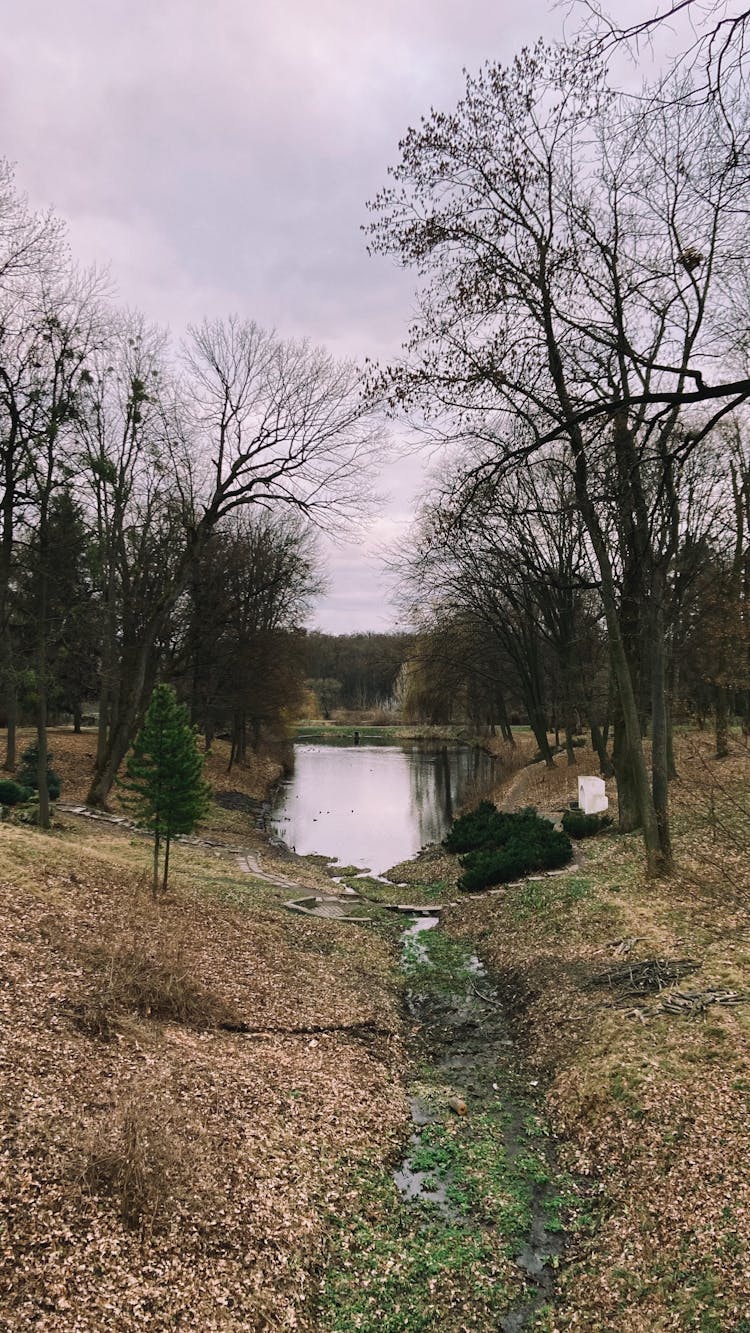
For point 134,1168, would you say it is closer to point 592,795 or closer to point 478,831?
point 478,831

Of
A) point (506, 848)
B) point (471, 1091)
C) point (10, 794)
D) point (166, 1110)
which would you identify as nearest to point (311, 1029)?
point (471, 1091)

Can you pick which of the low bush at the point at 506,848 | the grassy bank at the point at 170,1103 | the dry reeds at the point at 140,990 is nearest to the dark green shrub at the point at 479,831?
the low bush at the point at 506,848

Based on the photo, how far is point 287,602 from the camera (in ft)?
107

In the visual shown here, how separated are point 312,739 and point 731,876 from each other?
52.2 meters

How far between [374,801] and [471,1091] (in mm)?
22389

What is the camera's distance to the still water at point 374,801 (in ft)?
70.8

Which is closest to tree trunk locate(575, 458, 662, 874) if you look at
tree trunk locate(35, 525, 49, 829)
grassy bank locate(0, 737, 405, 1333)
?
grassy bank locate(0, 737, 405, 1333)

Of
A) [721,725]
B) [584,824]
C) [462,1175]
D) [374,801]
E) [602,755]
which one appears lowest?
[374,801]

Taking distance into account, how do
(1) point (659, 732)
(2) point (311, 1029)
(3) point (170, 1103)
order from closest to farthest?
(3) point (170, 1103), (2) point (311, 1029), (1) point (659, 732)

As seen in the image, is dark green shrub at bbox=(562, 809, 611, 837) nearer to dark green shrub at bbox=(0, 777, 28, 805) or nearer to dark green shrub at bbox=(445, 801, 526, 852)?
dark green shrub at bbox=(445, 801, 526, 852)

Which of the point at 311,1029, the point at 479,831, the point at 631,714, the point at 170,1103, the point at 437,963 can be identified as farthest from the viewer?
the point at 479,831

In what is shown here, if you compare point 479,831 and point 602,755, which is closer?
point 479,831

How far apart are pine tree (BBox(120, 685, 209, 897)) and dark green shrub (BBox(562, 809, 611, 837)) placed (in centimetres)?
867

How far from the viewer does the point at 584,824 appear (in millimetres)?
16062
